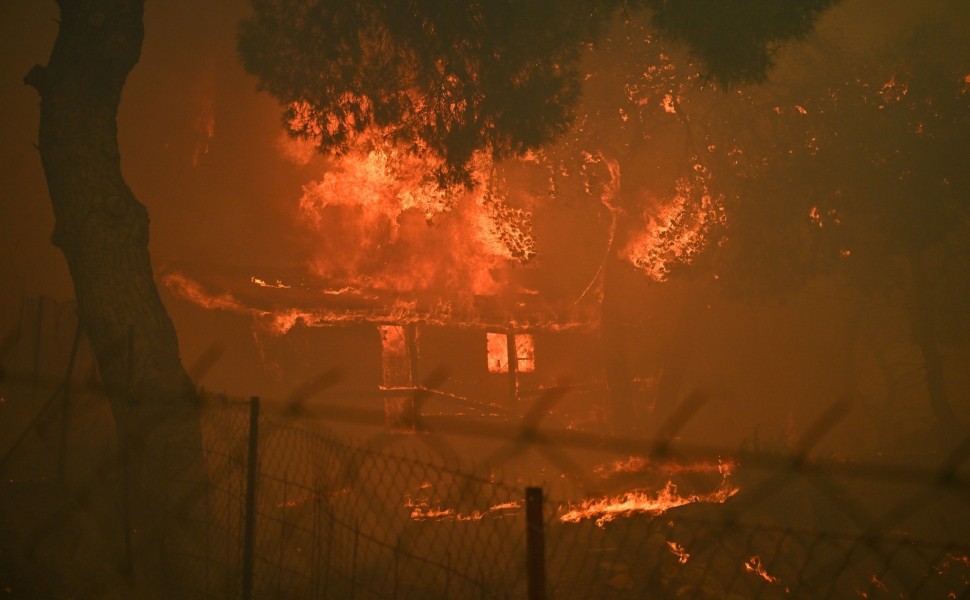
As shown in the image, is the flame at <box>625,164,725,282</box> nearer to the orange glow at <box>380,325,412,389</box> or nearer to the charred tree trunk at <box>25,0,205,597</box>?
the orange glow at <box>380,325,412,389</box>

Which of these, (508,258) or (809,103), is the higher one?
(809,103)

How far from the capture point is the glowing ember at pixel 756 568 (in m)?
8.79

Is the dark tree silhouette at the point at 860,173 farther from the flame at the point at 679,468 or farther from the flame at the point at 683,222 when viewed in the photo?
the flame at the point at 679,468

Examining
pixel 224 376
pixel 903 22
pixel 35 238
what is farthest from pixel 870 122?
pixel 35 238

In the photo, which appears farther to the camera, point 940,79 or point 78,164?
point 940,79

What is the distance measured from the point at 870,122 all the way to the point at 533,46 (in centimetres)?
1189

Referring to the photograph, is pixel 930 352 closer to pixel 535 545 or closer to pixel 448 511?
pixel 448 511

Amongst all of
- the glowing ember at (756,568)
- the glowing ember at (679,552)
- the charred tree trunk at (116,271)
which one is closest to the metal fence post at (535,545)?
the charred tree trunk at (116,271)

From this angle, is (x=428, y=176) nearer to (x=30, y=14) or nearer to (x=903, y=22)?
(x=30, y=14)

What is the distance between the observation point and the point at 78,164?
23.3ft

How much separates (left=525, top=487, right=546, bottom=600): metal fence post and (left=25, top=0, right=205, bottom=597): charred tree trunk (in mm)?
4749

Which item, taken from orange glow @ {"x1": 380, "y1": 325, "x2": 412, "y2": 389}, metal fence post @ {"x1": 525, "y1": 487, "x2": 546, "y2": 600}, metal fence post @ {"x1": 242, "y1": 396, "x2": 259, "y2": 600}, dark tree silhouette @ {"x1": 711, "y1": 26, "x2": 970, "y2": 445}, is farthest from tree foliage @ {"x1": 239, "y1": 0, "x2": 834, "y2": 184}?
dark tree silhouette @ {"x1": 711, "y1": 26, "x2": 970, "y2": 445}

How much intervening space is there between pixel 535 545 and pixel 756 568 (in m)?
7.58

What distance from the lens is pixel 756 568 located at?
8.98 metres
